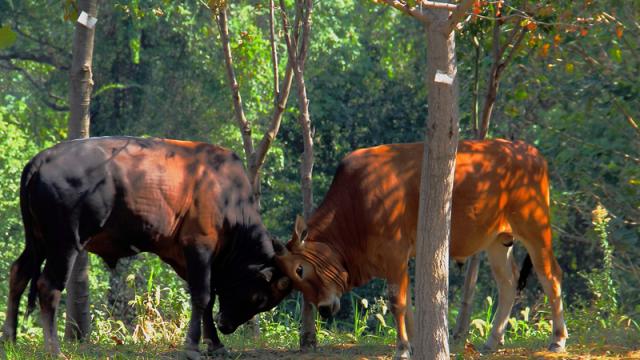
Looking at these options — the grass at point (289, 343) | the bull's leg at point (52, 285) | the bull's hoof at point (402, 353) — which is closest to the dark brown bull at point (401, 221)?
the bull's hoof at point (402, 353)

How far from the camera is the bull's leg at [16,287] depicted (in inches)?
360

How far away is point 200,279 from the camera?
9.00 meters

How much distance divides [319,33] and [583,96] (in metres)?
11.4

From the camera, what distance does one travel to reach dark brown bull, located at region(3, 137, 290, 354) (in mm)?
8648

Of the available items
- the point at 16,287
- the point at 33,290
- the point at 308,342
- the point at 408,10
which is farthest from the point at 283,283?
the point at 408,10

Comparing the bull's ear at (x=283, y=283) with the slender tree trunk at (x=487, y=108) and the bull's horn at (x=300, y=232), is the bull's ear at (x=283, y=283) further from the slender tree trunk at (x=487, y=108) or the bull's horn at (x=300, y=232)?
the slender tree trunk at (x=487, y=108)

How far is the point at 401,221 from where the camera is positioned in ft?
29.8

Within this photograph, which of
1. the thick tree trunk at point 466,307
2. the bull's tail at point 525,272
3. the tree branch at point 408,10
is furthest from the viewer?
the thick tree trunk at point 466,307

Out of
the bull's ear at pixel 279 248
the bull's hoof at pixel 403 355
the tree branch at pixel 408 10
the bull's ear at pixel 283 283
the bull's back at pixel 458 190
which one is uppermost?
the tree branch at pixel 408 10

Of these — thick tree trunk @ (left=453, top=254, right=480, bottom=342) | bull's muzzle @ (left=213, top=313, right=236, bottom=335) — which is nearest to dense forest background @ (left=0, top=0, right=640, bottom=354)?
thick tree trunk @ (left=453, top=254, right=480, bottom=342)

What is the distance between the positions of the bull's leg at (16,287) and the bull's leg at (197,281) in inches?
50.9

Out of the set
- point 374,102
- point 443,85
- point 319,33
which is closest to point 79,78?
point 443,85

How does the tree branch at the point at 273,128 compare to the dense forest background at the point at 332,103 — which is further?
the dense forest background at the point at 332,103

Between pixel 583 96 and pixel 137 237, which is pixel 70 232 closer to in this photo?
pixel 137 237
